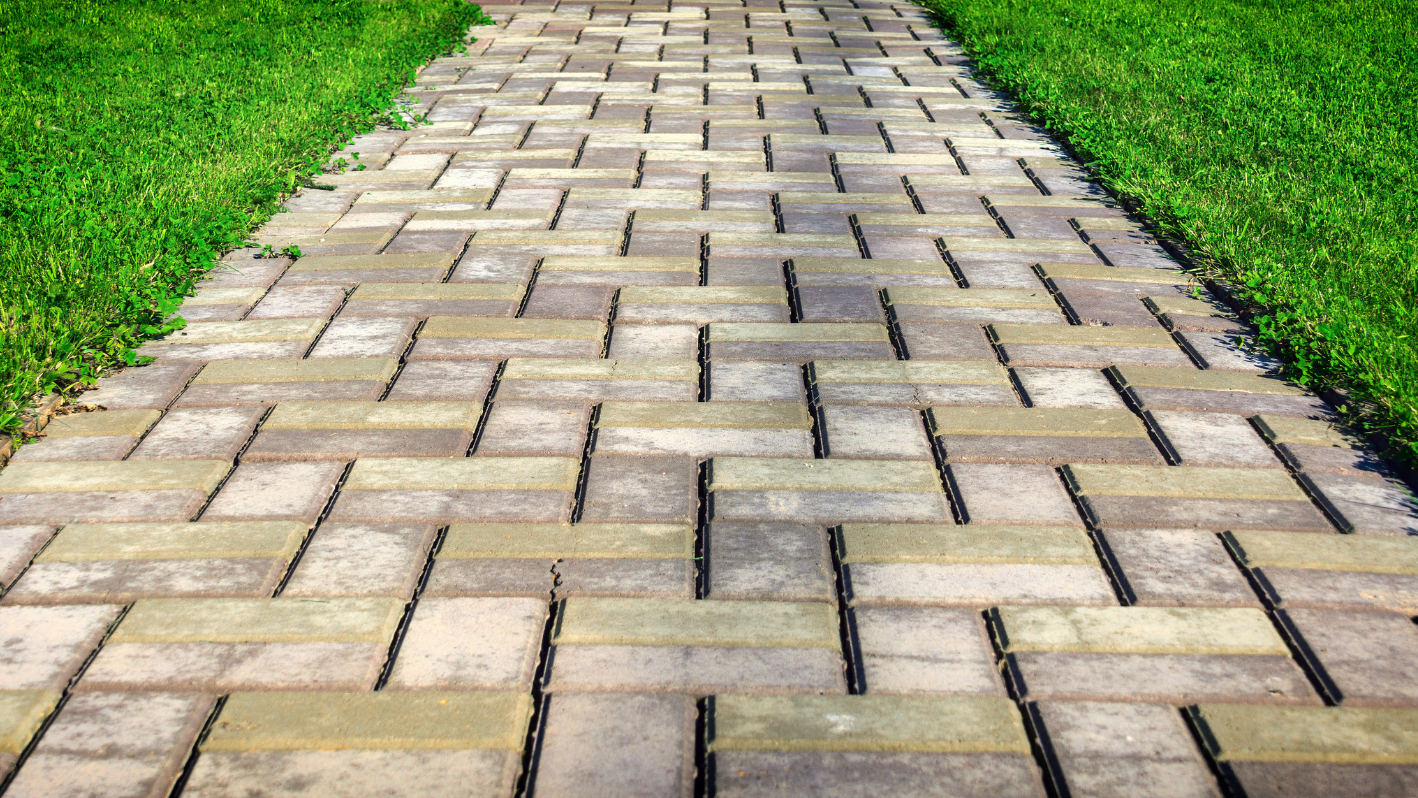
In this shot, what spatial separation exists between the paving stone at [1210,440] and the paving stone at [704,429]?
33.2 inches

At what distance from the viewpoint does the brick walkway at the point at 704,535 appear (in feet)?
5.21

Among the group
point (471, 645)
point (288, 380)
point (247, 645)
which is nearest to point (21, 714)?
point (247, 645)

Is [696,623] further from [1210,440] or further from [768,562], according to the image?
[1210,440]

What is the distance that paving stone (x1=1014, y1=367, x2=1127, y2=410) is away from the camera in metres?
2.60

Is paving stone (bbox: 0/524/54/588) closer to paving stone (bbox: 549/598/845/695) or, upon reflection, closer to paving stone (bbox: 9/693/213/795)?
paving stone (bbox: 9/693/213/795)

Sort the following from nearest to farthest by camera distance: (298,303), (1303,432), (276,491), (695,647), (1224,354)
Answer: (695,647) → (276,491) → (1303,432) → (1224,354) → (298,303)

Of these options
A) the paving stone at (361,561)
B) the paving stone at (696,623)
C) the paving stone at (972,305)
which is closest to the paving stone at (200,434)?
the paving stone at (361,561)

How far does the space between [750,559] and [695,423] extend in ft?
1.79

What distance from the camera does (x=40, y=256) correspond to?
9.81ft

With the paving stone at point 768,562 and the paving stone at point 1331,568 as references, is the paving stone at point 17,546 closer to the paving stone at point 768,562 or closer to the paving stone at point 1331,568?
the paving stone at point 768,562

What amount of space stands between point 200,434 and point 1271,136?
14.4 feet

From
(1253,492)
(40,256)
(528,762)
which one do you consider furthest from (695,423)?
(40,256)

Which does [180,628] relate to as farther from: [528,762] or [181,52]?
[181,52]

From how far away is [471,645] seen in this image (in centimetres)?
179
